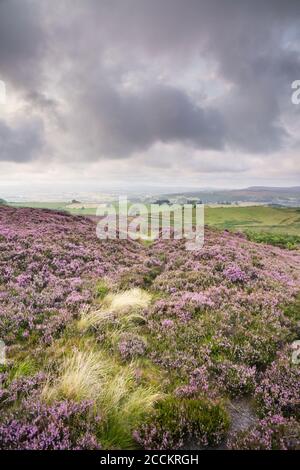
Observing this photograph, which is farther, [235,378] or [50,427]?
[235,378]

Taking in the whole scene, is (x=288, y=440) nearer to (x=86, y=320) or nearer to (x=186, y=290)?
(x=86, y=320)

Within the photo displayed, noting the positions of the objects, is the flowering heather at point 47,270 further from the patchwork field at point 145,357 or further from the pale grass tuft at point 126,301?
the pale grass tuft at point 126,301

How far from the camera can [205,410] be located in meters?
5.96

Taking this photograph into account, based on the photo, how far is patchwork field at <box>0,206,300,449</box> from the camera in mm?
5410

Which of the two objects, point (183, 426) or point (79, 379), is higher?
point (79, 379)

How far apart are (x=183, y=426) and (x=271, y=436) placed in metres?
1.60

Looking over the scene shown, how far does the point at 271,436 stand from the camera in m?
5.43

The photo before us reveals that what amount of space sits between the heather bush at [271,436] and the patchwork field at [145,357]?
0.02 meters

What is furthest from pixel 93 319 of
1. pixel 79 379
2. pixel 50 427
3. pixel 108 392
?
pixel 50 427

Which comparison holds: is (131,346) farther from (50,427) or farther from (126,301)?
(50,427)

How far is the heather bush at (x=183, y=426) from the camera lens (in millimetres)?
5297
